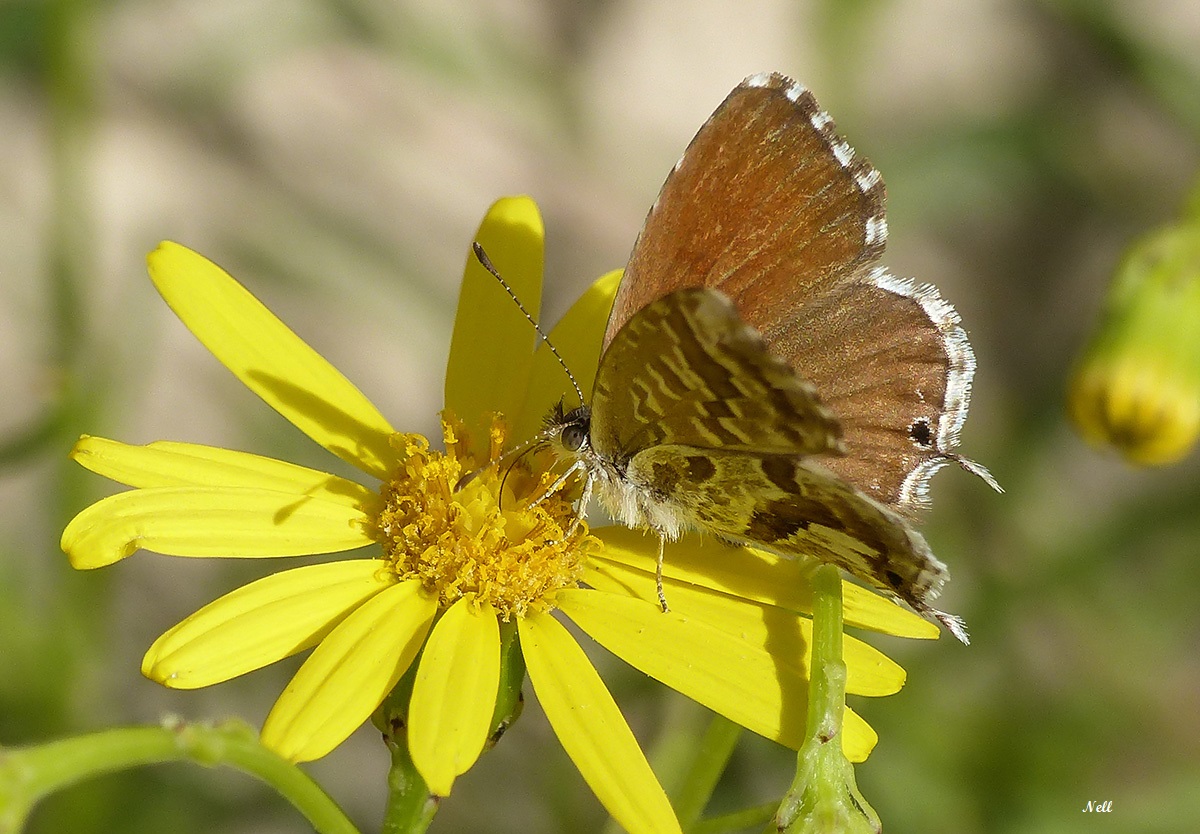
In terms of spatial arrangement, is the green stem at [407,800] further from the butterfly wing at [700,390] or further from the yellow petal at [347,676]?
the butterfly wing at [700,390]

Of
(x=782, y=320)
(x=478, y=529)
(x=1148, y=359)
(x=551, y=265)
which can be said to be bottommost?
(x=478, y=529)

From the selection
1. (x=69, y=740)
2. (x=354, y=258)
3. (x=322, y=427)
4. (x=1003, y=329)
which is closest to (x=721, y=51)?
(x=1003, y=329)

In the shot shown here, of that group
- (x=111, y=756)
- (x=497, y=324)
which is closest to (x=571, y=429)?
(x=497, y=324)

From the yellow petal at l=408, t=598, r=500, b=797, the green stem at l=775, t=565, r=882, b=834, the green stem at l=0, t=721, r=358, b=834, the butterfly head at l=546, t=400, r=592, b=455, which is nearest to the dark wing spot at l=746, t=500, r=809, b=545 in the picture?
the green stem at l=775, t=565, r=882, b=834

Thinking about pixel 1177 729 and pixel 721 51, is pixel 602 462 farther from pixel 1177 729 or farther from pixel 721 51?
pixel 721 51

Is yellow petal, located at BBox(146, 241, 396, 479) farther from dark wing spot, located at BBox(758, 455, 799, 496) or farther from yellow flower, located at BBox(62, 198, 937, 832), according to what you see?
dark wing spot, located at BBox(758, 455, 799, 496)

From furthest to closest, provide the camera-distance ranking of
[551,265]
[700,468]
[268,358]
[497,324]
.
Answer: [551,265] → [497,324] → [268,358] → [700,468]

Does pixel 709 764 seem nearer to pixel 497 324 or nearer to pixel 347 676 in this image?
pixel 347 676

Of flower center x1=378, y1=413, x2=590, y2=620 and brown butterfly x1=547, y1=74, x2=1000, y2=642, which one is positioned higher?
brown butterfly x1=547, y1=74, x2=1000, y2=642
